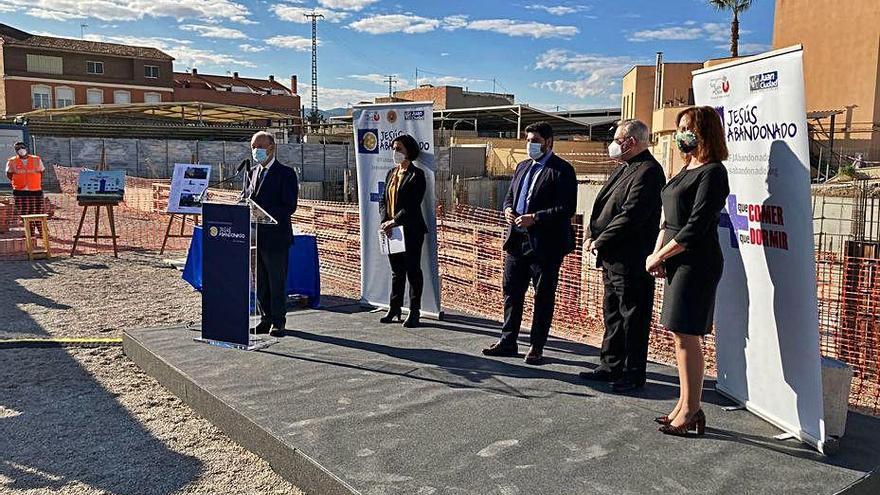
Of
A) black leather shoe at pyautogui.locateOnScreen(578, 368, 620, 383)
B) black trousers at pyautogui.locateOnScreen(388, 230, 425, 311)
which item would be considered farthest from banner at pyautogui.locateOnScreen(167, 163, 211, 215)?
black leather shoe at pyautogui.locateOnScreen(578, 368, 620, 383)

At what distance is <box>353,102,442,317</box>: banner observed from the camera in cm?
658

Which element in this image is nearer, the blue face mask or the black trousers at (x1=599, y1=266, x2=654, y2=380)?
the black trousers at (x1=599, y1=266, x2=654, y2=380)

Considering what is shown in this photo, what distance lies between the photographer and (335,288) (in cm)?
934

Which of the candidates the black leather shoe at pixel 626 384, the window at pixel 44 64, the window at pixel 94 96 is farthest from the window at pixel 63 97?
the black leather shoe at pixel 626 384

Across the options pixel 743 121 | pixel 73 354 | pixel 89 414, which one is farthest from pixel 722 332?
pixel 73 354

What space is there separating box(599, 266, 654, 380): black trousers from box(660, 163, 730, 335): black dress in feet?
1.82

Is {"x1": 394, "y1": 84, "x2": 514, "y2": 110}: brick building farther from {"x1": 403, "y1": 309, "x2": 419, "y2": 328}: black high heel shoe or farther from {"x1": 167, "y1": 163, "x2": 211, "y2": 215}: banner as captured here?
{"x1": 403, "y1": 309, "x2": 419, "y2": 328}: black high heel shoe

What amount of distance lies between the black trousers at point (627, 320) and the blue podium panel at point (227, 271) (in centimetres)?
279

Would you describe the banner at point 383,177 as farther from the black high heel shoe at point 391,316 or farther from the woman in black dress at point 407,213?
the black high heel shoe at point 391,316

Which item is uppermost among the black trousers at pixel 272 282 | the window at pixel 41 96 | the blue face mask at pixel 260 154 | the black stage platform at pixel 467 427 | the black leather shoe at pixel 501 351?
the window at pixel 41 96

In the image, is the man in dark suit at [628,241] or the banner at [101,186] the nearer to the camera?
the man in dark suit at [628,241]

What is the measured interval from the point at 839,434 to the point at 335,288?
260 inches

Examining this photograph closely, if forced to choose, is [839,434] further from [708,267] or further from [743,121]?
[743,121]

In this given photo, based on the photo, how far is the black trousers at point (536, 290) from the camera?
5.11m
